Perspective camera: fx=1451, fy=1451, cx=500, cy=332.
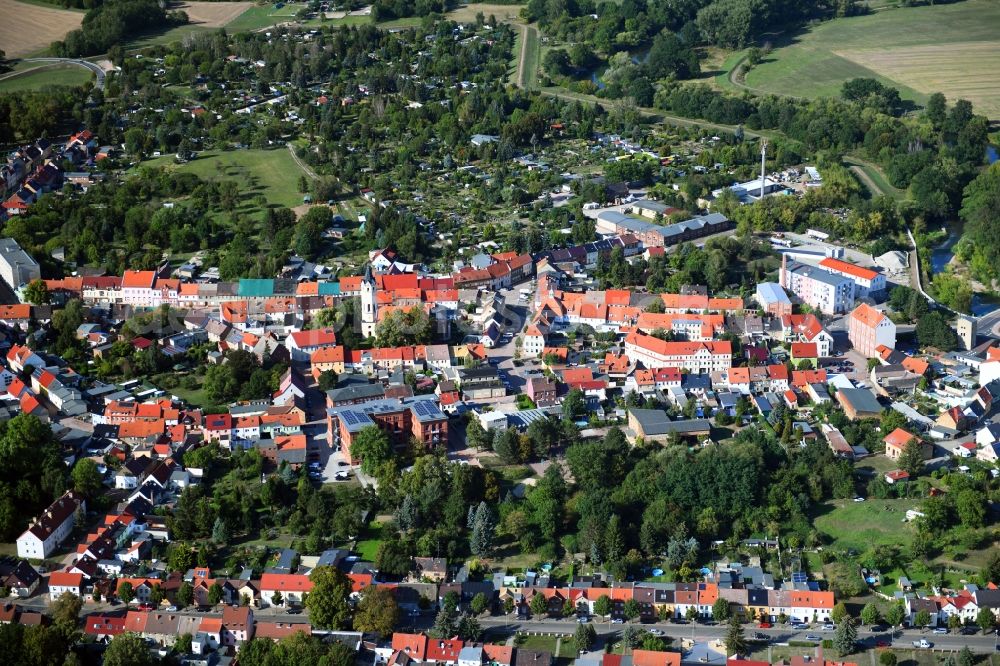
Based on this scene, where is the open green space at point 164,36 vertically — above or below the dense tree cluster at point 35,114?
below

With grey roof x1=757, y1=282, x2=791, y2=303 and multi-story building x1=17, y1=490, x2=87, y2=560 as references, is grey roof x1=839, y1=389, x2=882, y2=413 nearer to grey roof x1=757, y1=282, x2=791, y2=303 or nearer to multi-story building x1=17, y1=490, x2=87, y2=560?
grey roof x1=757, y1=282, x2=791, y2=303

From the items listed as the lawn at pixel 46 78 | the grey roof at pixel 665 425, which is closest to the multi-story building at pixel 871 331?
the grey roof at pixel 665 425

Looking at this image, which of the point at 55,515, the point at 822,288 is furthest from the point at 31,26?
the point at 55,515

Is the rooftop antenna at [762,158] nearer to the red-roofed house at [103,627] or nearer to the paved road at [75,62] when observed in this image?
the paved road at [75,62]

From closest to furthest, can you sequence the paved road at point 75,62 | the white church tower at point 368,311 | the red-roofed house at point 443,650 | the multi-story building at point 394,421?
the red-roofed house at point 443,650 < the multi-story building at point 394,421 < the white church tower at point 368,311 < the paved road at point 75,62

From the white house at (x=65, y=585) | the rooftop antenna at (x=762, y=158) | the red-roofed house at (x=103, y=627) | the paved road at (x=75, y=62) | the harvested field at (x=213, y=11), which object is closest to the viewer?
the red-roofed house at (x=103, y=627)

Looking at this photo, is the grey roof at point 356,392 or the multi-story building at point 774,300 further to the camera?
the multi-story building at point 774,300

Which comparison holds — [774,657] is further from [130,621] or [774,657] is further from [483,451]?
[130,621]
